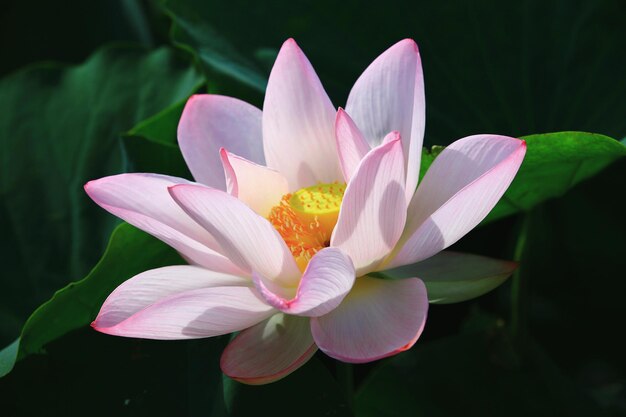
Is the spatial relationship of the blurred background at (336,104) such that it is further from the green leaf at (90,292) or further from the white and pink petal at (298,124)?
the white and pink petal at (298,124)

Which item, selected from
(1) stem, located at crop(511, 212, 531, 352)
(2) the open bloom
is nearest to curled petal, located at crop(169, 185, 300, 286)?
(2) the open bloom

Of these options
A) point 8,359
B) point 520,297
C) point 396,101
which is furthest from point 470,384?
point 8,359

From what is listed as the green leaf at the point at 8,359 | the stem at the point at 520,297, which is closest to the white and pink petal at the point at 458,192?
the stem at the point at 520,297

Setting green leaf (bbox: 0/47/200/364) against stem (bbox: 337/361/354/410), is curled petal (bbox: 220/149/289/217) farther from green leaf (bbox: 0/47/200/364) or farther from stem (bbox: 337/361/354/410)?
green leaf (bbox: 0/47/200/364)

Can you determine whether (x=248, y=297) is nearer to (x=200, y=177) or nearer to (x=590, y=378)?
(x=200, y=177)

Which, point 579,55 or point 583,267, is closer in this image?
point 579,55

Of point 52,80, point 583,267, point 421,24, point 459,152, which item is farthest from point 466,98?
point 52,80

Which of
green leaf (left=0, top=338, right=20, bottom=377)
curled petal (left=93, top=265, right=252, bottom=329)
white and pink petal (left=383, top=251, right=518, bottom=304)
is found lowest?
green leaf (left=0, top=338, right=20, bottom=377)
